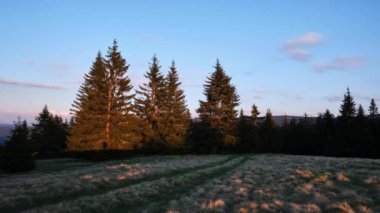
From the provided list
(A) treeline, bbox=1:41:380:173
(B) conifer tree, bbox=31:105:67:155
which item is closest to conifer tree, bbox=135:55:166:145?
(A) treeline, bbox=1:41:380:173

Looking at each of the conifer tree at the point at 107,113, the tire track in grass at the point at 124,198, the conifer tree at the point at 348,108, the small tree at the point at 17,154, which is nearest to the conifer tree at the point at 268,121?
the conifer tree at the point at 348,108

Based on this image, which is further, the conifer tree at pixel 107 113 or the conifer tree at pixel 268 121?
the conifer tree at pixel 268 121

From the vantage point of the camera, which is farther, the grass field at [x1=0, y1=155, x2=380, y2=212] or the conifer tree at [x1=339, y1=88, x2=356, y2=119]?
the conifer tree at [x1=339, y1=88, x2=356, y2=119]

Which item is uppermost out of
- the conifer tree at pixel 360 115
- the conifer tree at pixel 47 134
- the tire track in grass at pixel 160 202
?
the conifer tree at pixel 360 115

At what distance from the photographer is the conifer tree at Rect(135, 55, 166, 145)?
177ft

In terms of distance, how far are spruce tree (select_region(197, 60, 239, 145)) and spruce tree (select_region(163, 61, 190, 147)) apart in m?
3.15

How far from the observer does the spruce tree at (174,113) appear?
5556cm

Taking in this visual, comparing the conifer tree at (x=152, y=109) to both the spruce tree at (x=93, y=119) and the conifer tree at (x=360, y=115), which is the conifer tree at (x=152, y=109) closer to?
the spruce tree at (x=93, y=119)

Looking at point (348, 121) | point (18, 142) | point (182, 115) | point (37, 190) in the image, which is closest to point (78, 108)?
point (182, 115)

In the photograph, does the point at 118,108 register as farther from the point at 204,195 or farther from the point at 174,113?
the point at 204,195

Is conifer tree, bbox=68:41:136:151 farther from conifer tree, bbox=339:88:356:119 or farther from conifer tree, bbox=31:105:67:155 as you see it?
conifer tree, bbox=339:88:356:119

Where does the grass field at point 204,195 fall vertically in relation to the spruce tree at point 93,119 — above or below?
below

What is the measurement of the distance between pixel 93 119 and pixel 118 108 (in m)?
3.43

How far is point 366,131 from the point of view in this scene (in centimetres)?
6238
